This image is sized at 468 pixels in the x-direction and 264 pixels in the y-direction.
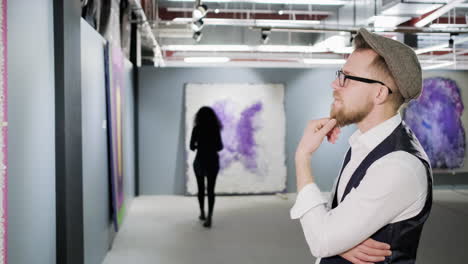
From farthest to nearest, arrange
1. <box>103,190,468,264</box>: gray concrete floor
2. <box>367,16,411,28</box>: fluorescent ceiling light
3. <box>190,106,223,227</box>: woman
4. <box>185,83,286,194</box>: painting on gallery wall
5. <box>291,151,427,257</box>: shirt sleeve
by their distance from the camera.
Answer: <box>185,83,286,194</box>: painting on gallery wall < <box>367,16,411,28</box>: fluorescent ceiling light < <box>190,106,223,227</box>: woman < <box>103,190,468,264</box>: gray concrete floor < <box>291,151,427,257</box>: shirt sleeve

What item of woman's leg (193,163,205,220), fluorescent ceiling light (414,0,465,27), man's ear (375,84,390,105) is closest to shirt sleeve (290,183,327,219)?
man's ear (375,84,390,105)

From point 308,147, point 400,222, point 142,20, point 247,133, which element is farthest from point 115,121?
point 400,222

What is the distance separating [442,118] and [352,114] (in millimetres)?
8439

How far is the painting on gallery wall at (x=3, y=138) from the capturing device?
6.72ft

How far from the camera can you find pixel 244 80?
8555 millimetres

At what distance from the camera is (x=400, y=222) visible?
1.30m

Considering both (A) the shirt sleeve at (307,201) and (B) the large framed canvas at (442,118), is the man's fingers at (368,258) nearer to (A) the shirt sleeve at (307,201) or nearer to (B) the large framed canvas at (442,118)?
(A) the shirt sleeve at (307,201)

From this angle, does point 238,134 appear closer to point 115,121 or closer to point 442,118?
point 115,121

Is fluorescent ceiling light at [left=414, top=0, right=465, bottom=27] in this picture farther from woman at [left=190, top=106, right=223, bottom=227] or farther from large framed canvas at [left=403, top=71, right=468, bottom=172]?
woman at [left=190, top=106, right=223, bottom=227]

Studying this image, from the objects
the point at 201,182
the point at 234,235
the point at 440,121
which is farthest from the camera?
the point at 440,121

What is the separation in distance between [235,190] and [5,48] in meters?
6.68

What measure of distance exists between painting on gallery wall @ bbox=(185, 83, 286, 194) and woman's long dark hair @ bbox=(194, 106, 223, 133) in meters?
2.49

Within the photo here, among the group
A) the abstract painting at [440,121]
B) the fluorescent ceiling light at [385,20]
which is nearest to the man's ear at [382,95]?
the fluorescent ceiling light at [385,20]

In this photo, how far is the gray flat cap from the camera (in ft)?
4.30
